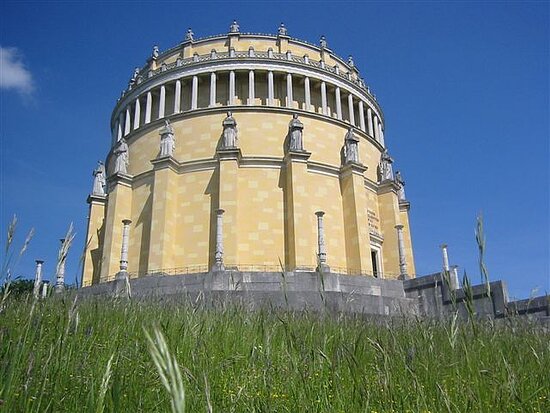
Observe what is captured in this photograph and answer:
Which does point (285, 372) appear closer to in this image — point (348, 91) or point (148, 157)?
point (148, 157)

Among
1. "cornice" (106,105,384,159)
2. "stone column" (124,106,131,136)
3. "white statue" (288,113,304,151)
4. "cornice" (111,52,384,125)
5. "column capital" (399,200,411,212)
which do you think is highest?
"cornice" (111,52,384,125)

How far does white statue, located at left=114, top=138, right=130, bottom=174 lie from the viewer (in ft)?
99.0

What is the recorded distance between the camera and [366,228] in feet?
90.4

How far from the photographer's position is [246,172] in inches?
1099

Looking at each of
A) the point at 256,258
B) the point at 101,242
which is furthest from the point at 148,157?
the point at 256,258

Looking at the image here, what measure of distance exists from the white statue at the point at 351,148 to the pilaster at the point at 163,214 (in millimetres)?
11152

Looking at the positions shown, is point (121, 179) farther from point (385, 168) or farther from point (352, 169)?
point (385, 168)

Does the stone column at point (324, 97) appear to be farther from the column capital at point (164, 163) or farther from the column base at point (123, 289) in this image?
the column base at point (123, 289)

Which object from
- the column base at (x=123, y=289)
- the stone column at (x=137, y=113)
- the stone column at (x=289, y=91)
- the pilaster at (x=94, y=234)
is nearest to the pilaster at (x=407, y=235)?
the stone column at (x=289, y=91)

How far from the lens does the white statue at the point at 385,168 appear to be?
106 feet

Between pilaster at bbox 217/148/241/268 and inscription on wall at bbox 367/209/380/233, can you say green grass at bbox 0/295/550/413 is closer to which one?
pilaster at bbox 217/148/241/268

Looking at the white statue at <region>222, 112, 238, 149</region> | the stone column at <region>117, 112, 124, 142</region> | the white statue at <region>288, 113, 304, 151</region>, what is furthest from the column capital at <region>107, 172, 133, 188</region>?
the white statue at <region>288, 113, 304, 151</region>

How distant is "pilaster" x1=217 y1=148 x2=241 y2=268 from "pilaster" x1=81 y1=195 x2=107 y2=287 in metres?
9.74

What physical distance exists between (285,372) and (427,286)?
19196 mm
